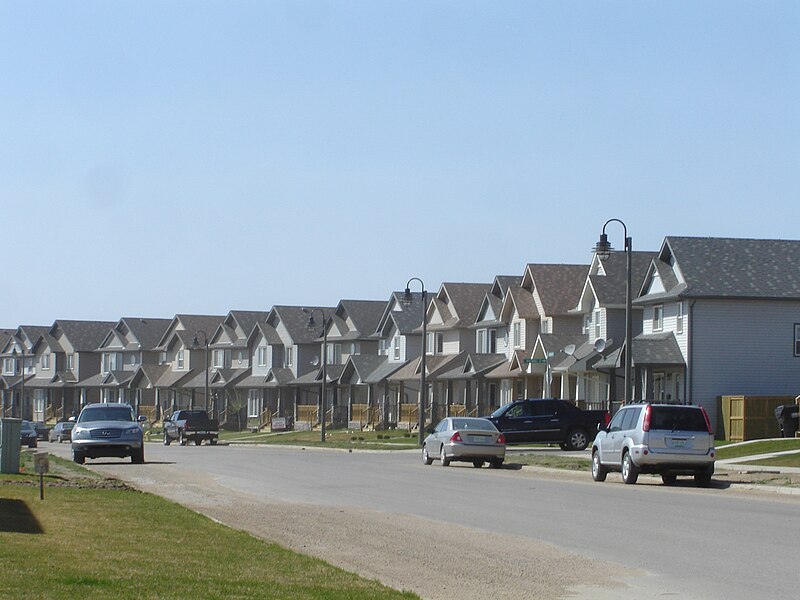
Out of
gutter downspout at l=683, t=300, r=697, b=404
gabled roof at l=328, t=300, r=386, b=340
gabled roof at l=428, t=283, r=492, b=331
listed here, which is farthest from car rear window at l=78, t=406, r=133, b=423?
gabled roof at l=328, t=300, r=386, b=340

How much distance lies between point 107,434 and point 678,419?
1794 centimetres

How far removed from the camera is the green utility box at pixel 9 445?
96.4ft

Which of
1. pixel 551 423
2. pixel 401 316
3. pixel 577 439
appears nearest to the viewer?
pixel 551 423

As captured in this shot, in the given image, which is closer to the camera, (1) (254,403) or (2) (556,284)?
(2) (556,284)

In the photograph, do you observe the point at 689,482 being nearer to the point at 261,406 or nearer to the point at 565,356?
the point at 565,356

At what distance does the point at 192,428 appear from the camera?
2670 inches

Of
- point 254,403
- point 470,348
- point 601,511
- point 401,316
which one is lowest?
point 254,403

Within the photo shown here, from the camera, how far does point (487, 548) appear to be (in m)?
16.1

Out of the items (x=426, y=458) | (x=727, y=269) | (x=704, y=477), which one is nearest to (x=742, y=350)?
(x=727, y=269)

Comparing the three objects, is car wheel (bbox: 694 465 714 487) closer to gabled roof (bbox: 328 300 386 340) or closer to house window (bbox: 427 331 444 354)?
house window (bbox: 427 331 444 354)

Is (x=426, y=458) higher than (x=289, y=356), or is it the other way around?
(x=289, y=356)

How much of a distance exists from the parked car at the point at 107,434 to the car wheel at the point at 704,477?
17.6m

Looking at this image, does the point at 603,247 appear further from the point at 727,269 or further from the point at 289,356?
the point at 289,356

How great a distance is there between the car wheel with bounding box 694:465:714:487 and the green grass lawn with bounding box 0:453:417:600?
13.9 m
